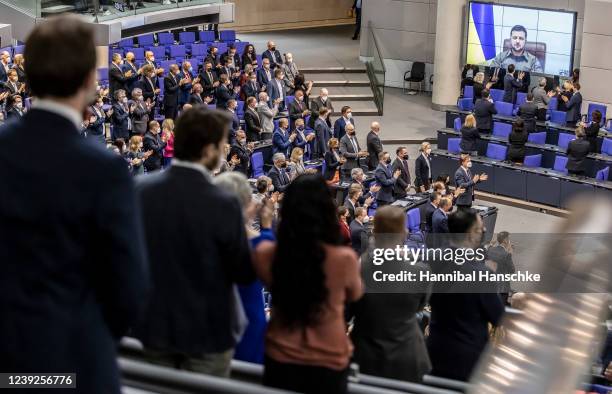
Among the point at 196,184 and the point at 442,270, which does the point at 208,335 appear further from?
the point at 442,270

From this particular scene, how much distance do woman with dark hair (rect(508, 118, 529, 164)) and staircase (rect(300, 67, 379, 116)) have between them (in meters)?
6.02

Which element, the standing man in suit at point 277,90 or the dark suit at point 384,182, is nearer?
the dark suit at point 384,182

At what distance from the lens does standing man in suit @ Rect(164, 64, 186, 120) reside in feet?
66.7

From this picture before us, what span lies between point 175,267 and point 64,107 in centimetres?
108

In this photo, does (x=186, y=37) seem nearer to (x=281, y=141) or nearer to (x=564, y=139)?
(x=281, y=141)

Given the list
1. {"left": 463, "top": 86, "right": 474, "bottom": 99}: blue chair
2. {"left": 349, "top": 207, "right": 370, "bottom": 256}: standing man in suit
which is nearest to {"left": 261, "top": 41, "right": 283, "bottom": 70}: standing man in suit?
{"left": 463, "top": 86, "right": 474, "bottom": 99}: blue chair

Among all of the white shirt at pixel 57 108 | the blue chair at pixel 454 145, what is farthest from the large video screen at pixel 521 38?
the white shirt at pixel 57 108

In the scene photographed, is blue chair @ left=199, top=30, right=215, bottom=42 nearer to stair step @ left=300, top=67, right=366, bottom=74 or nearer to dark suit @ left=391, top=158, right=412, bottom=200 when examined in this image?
stair step @ left=300, top=67, right=366, bottom=74

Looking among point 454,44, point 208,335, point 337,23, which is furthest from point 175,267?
point 337,23

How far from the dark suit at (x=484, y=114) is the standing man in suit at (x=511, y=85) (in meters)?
2.27

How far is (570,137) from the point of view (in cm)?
2008

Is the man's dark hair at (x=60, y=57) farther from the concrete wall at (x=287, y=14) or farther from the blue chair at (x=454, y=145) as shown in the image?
the concrete wall at (x=287, y=14)

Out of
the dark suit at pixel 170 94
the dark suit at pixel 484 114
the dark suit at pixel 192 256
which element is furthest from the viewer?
the dark suit at pixel 484 114

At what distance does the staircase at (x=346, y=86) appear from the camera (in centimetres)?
2550
